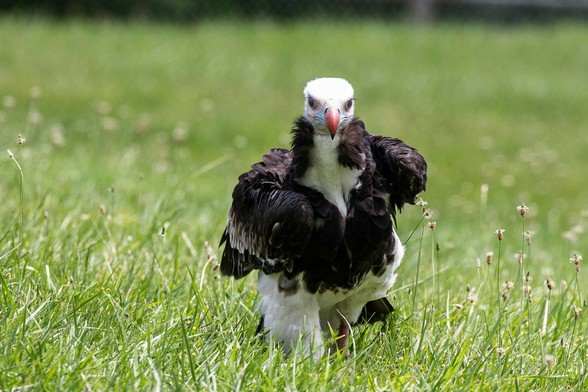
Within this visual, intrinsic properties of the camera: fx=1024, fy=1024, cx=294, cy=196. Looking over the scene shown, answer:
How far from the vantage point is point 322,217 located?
3.71 m

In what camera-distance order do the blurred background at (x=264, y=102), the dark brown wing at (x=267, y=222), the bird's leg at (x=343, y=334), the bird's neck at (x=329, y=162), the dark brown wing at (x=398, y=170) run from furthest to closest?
the blurred background at (x=264, y=102) < the bird's leg at (x=343, y=334) < the dark brown wing at (x=398, y=170) < the bird's neck at (x=329, y=162) < the dark brown wing at (x=267, y=222)

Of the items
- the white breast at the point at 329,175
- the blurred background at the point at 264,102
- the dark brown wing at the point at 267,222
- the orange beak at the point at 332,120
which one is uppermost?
the orange beak at the point at 332,120

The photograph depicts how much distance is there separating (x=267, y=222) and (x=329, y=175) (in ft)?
0.97

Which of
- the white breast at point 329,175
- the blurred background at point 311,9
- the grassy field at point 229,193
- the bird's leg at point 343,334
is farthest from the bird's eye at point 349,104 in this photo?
the blurred background at point 311,9

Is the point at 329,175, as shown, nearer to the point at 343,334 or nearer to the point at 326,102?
the point at 326,102

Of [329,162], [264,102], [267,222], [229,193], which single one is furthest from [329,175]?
[264,102]

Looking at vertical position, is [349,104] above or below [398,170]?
above

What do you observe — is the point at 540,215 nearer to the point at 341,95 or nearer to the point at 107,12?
the point at 341,95

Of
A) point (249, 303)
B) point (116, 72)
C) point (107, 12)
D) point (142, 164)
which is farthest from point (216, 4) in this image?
point (249, 303)

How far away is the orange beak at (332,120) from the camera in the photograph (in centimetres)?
363

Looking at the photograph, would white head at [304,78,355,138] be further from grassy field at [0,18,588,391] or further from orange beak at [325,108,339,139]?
grassy field at [0,18,588,391]

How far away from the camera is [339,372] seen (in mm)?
3393

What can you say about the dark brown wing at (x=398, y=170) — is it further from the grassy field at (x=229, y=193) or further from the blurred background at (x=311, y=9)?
the blurred background at (x=311, y=9)

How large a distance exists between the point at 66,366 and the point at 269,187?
3.61 ft
